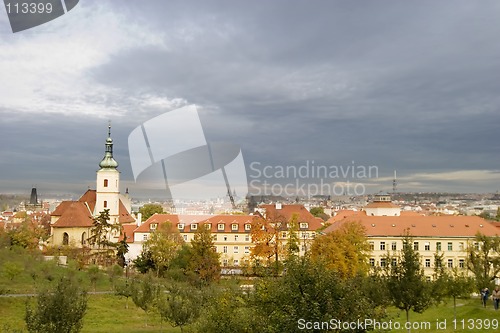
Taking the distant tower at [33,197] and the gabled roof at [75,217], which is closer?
the gabled roof at [75,217]

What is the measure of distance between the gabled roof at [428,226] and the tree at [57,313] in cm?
4586

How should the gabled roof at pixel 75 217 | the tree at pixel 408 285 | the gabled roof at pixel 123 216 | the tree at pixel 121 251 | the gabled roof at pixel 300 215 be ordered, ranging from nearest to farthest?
1. the tree at pixel 408 285
2. the tree at pixel 121 251
3. the gabled roof at pixel 300 215
4. the gabled roof at pixel 75 217
5. the gabled roof at pixel 123 216

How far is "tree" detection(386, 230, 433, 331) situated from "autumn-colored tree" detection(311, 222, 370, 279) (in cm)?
2038

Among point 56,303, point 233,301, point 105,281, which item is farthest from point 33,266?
point 233,301

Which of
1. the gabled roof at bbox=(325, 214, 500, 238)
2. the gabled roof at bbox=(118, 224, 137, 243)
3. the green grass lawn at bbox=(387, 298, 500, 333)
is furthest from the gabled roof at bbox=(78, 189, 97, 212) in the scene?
the green grass lawn at bbox=(387, 298, 500, 333)

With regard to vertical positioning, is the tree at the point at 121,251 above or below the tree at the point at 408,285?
below

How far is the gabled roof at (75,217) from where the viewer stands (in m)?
77.1

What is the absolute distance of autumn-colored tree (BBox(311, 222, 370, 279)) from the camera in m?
45.2

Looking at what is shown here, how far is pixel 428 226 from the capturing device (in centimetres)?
6359

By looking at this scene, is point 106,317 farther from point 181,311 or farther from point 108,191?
point 108,191

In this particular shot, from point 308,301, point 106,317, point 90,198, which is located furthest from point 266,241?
point 90,198

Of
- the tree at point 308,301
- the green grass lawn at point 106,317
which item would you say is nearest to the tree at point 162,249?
the green grass lawn at point 106,317

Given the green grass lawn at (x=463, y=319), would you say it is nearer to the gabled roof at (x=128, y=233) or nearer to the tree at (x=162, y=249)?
the tree at (x=162, y=249)

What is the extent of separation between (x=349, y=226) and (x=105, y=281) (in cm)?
2618
